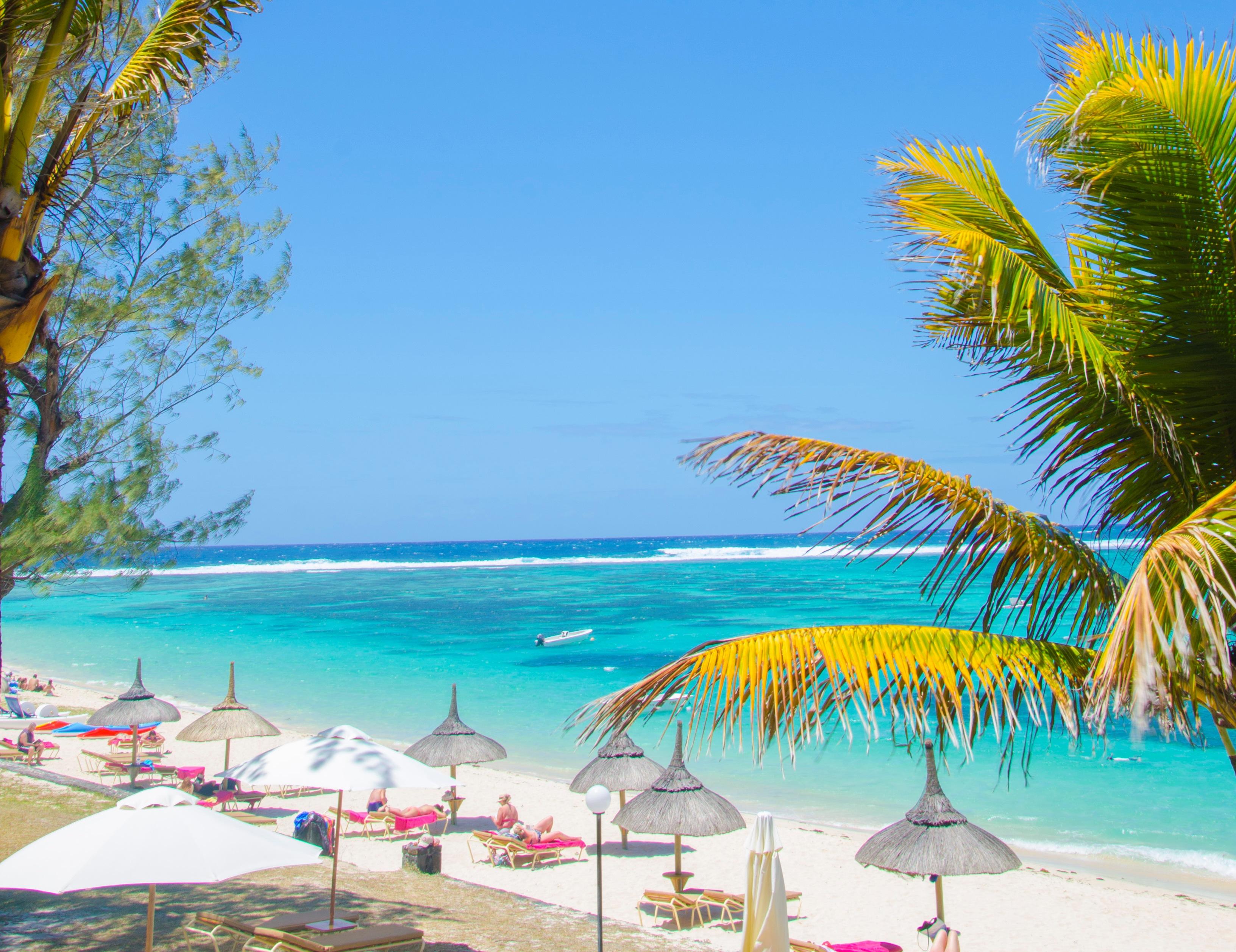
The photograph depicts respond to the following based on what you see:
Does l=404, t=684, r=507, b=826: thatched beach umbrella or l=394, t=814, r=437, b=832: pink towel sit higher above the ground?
l=404, t=684, r=507, b=826: thatched beach umbrella

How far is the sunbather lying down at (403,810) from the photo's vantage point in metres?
14.6

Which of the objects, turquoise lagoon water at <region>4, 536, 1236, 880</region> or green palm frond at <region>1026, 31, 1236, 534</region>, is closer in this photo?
green palm frond at <region>1026, 31, 1236, 534</region>

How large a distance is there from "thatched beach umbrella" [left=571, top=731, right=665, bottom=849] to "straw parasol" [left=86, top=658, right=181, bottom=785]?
24.6 ft

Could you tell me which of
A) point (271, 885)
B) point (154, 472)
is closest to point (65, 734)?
point (271, 885)

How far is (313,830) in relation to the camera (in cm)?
1226

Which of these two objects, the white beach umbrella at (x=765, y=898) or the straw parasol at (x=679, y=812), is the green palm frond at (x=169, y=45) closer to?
the white beach umbrella at (x=765, y=898)

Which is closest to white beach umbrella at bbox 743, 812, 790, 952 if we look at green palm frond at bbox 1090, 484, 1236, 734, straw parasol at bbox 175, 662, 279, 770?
green palm frond at bbox 1090, 484, 1236, 734

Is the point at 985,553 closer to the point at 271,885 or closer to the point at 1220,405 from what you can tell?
the point at 1220,405

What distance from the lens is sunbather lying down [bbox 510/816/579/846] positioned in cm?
1321

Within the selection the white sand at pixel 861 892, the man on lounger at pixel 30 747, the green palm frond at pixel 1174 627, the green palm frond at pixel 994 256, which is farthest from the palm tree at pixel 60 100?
the man on lounger at pixel 30 747

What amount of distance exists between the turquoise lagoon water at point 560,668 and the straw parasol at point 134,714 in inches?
126

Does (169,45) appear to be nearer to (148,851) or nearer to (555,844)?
(148,851)

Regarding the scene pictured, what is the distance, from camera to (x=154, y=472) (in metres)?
8.13

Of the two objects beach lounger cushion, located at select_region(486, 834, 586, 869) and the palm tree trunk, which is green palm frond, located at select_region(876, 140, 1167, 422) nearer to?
the palm tree trunk
